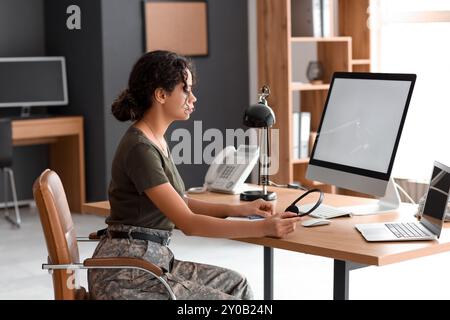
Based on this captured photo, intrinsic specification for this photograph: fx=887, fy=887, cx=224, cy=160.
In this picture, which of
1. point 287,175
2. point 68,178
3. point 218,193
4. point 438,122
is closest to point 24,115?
point 68,178

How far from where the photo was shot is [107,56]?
629cm

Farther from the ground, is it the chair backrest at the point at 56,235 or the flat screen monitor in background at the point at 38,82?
the flat screen monitor in background at the point at 38,82

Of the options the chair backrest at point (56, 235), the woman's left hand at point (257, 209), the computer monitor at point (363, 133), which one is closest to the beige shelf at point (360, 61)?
the computer monitor at point (363, 133)

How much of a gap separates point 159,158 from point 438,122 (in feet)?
10.8

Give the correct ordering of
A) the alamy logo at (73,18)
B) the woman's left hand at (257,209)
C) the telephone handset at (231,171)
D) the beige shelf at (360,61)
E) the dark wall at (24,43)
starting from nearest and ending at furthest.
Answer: the woman's left hand at (257,209) < the telephone handset at (231,171) < the beige shelf at (360,61) < the alamy logo at (73,18) < the dark wall at (24,43)

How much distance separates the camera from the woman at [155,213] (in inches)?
101

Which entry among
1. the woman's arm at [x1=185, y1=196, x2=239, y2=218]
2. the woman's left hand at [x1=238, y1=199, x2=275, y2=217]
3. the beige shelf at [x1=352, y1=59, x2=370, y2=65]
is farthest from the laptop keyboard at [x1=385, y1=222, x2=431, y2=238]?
the beige shelf at [x1=352, y1=59, x2=370, y2=65]

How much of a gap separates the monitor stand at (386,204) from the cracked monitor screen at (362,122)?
0.48 feet

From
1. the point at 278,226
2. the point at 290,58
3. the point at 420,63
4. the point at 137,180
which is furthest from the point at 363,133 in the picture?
the point at 420,63

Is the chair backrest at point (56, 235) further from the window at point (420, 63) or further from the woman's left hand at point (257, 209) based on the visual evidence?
the window at point (420, 63)

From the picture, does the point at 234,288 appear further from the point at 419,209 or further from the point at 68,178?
the point at 68,178

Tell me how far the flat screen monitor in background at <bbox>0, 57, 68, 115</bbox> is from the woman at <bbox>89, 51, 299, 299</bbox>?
402 cm

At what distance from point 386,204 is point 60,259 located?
3.87 ft

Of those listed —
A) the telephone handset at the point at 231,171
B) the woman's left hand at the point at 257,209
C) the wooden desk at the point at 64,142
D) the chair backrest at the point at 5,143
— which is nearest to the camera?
the woman's left hand at the point at 257,209
